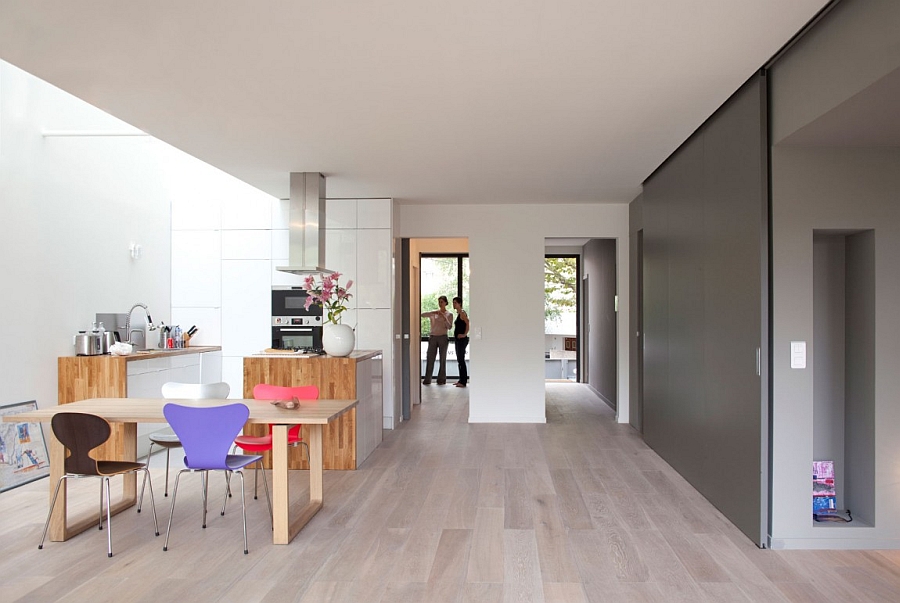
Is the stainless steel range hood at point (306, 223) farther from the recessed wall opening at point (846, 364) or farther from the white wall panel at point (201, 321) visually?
the recessed wall opening at point (846, 364)

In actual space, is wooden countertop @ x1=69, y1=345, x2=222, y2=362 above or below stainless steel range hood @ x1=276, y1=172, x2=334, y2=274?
below

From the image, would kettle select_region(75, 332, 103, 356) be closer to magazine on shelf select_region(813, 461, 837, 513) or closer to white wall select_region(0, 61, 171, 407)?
white wall select_region(0, 61, 171, 407)

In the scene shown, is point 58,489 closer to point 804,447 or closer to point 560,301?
point 804,447

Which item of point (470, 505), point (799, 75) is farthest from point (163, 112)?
point (799, 75)

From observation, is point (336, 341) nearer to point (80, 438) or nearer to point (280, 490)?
point (280, 490)

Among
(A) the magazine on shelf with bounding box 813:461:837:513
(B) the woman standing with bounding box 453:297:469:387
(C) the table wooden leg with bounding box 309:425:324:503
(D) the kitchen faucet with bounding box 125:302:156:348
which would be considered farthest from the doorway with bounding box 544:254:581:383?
(C) the table wooden leg with bounding box 309:425:324:503

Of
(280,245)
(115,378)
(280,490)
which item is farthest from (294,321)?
(280,490)

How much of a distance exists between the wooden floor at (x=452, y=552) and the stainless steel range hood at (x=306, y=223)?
1.90 meters

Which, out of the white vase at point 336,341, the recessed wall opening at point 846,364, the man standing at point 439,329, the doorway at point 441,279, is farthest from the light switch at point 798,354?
the doorway at point 441,279

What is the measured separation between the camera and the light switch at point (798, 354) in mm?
3371

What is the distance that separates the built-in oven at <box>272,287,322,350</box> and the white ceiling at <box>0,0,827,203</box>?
2061 mm

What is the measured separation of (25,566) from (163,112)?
272 centimetres

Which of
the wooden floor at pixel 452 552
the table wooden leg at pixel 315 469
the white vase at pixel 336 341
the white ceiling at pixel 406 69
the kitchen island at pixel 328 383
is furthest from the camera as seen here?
the white vase at pixel 336 341

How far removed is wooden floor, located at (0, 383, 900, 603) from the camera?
2.85 meters
